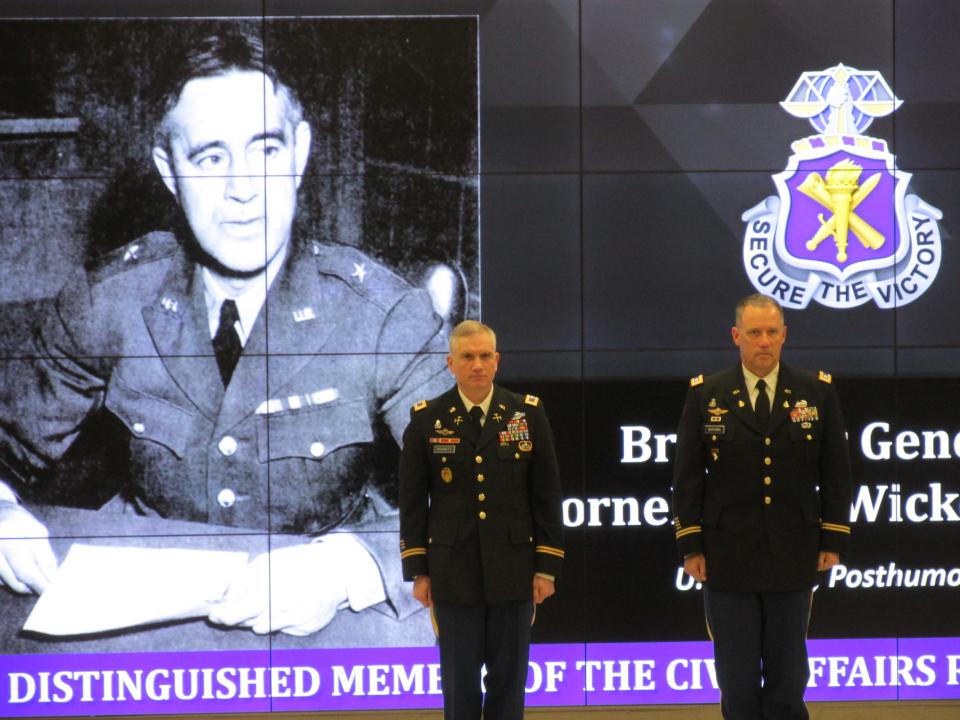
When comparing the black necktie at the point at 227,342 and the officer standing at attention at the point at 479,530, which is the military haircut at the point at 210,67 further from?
the officer standing at attention at the point at 479,530

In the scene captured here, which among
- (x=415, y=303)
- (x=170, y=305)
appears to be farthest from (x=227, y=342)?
(x=415, y=303)

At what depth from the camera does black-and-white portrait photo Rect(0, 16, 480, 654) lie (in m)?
4.66

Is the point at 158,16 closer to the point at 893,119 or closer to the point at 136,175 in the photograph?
the point at 136,175

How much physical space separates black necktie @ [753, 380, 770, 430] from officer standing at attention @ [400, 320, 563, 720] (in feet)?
2.19

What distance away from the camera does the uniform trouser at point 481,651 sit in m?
3.53

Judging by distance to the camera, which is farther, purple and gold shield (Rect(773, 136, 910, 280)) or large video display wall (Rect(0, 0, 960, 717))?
purple and gold shield (Rect(773, 136, 910, 280))

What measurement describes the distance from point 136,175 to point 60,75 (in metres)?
0.50

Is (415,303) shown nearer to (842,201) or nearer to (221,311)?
(221,311)

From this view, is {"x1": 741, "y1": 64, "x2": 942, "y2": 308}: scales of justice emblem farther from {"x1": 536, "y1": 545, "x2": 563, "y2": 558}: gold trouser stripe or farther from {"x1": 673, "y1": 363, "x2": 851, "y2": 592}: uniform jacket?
{"x1": 536, "y1": 545, "x2": 563, "y2": 558}: gold trouser stripe

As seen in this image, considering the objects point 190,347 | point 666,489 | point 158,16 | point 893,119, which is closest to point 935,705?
point 666,489

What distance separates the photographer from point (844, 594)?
482cm

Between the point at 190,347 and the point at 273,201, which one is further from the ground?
the point at 273,201

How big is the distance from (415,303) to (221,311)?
801mm

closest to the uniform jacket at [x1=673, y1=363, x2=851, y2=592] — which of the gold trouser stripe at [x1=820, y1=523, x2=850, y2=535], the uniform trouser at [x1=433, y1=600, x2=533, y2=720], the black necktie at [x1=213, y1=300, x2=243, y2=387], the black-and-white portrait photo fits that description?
the gold trouser stripe at [x1=820, y1=523, x2=850, y2=535]
